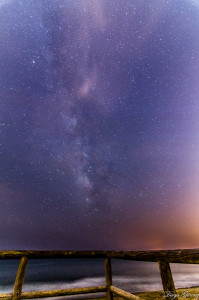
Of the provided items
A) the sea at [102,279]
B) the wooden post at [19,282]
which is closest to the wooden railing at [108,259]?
the wooden post at [19,282]

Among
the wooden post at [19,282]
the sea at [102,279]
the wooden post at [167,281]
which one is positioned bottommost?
the wooden post at [167,281]

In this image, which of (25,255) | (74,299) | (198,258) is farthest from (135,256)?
(74,299)

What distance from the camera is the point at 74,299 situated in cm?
1010

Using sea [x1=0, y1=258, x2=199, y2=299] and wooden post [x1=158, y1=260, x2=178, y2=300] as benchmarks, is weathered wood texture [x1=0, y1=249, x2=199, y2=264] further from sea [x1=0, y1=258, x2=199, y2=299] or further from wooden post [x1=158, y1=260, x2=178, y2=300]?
sea [x1=0, y1=258, x2=199, y2=299]

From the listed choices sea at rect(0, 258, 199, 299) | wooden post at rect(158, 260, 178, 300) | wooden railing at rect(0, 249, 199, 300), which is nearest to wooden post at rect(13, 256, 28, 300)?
wooden railing at rect(0, 249, 199, 300)

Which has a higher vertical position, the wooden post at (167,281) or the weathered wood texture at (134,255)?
the weathered wood texture at (134,255)

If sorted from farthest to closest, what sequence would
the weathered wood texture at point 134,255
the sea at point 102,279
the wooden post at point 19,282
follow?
the sea at point 102,279, the wooden post at point 19,282, the weathered wood texture at point 134,255

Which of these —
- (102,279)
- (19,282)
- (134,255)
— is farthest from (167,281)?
(102,279)

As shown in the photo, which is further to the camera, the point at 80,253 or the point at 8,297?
the point at 80,253

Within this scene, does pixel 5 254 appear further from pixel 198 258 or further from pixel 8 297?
pixel 198 258

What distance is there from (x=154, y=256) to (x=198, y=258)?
1.57ft

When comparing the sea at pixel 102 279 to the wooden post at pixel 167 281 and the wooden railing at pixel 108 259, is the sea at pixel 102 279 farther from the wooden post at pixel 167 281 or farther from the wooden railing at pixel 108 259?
the wooden post at pixel 167 281

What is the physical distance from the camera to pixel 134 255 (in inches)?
75.3

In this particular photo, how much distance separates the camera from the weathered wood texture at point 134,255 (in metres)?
1.22
